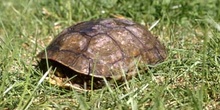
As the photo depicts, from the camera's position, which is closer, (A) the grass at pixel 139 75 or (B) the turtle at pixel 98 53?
(A) the grass at pixel 139 75

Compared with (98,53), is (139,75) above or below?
below

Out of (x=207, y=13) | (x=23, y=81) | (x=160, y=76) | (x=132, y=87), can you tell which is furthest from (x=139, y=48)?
(x=207, y=13)

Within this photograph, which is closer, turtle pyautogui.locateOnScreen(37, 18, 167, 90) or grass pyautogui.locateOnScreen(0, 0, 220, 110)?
grass pyautogui.locateOnScreen(0, 0, 220, 110)

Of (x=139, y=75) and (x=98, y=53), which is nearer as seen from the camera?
(x=139, y=75)

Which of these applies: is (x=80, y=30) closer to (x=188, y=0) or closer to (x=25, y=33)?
(x=25, y=33)
